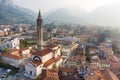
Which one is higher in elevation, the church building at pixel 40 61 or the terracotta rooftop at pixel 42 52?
the terracotta rooftop at pixel 42 52

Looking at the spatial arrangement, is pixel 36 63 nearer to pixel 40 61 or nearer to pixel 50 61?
pixel 40 61

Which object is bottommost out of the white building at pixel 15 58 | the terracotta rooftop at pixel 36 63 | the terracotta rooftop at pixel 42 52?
the white building at pixel 15 58

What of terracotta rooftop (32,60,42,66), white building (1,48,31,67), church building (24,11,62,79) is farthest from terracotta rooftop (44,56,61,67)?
white building (1,48,31,67)

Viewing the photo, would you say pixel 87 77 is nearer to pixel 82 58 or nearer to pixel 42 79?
pixel 42 79

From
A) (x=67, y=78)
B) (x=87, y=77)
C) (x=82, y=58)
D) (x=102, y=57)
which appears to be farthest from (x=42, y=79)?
(x=102, y=57)

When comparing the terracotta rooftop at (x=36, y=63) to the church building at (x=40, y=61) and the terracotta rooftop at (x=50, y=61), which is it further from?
the terracotta rooftop at (x=50, y=61)

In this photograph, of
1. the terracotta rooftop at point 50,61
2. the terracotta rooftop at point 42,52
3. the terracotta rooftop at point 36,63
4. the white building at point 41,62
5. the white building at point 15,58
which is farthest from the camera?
the white building at point 15,58

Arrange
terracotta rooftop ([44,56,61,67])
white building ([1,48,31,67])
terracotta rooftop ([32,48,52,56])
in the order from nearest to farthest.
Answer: terracotta rooftop ([44,56,61,67])
terracotta rooftop ([32,48,52,56])
white building ([1,48,31,67])

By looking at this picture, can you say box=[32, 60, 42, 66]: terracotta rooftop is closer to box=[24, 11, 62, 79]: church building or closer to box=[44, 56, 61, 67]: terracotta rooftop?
box=[24, 11, 62, 79]: church building

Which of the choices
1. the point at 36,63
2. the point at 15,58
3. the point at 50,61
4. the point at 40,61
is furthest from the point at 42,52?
the point at 15,58

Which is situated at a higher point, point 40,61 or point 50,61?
point 40,61

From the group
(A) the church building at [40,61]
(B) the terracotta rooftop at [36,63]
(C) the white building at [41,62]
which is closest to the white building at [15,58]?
(A) the church building at [40,61]
